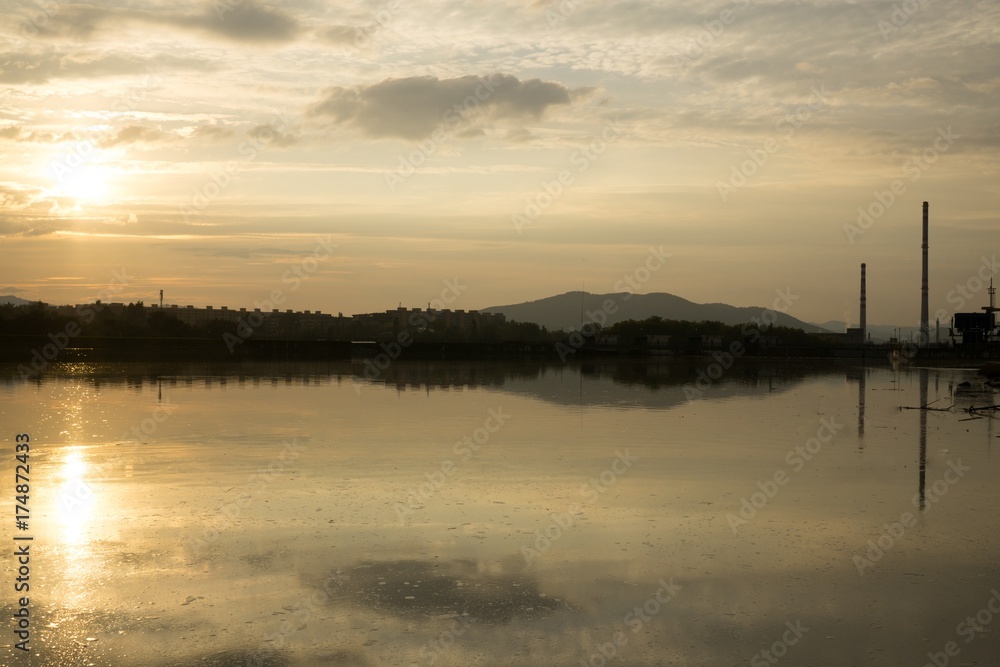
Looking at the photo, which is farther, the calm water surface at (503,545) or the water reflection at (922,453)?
the water reflection at (922,453)

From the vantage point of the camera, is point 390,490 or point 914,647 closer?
point 914,647

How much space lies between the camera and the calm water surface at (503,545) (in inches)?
296

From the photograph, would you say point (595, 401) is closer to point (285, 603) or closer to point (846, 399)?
point (846, 399)

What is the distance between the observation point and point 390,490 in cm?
1362

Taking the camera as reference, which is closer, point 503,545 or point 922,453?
point 503,545

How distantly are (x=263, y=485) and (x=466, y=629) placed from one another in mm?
7059

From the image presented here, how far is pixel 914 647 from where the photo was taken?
7.46 meters

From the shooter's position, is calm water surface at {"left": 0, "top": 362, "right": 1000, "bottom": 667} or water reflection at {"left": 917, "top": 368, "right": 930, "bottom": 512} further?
water reflection at {"left": 917, "top": 368, "right": 930, "bottom": 512}

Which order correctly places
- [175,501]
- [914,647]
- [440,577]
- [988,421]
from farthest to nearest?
[988,421]
[175,501]
[440,577]
[914,647]

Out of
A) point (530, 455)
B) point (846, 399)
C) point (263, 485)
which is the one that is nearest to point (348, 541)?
point (263, 485)

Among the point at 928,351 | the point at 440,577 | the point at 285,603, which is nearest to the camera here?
the point at 285,603

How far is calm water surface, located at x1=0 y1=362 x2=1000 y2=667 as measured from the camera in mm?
7527

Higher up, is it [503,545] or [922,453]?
[922,453]

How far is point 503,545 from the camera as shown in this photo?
34.5ft
